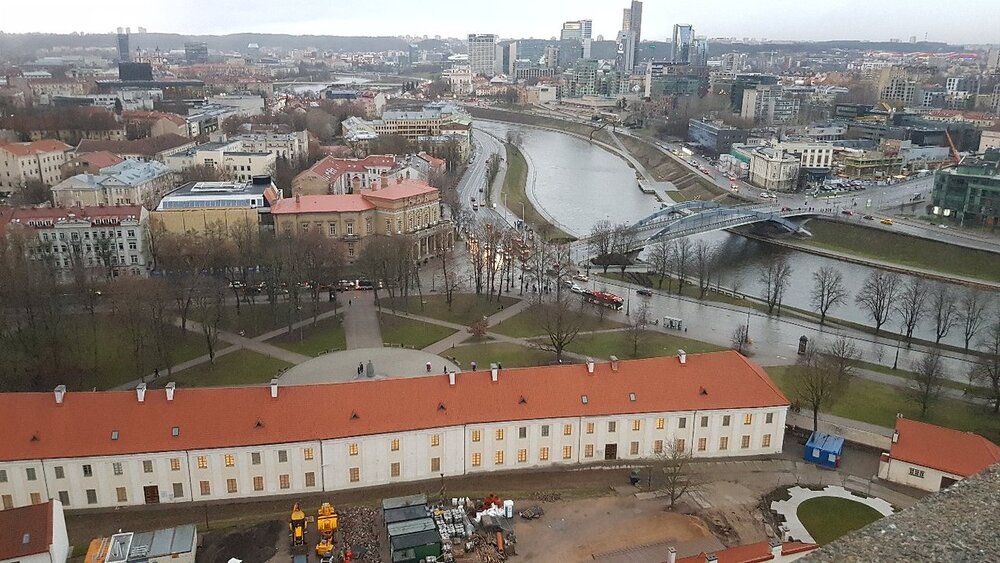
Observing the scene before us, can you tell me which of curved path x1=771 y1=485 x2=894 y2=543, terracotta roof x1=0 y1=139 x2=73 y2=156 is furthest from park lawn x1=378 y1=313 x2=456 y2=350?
terracotta roof x1=0 y1=139 x2=73 y2=156

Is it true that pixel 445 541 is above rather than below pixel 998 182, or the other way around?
below

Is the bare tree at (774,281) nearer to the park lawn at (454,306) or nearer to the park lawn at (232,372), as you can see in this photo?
the park lawn at (454,306)

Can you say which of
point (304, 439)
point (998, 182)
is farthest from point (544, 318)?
point (998, 182)

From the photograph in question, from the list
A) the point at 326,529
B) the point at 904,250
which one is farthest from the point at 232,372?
the point at 904,250

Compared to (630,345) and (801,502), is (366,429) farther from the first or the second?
(630,345)

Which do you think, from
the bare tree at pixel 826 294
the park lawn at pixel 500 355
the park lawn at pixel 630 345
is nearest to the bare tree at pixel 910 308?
the bare tree at pixel 826 294

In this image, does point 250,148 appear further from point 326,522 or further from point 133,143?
point 326,522
